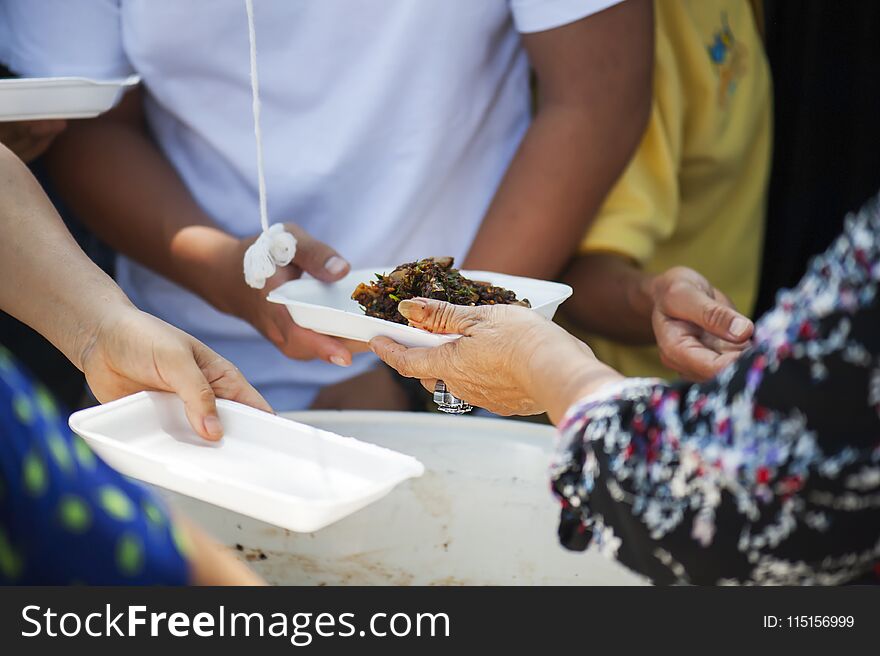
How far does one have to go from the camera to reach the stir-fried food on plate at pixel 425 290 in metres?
1.22

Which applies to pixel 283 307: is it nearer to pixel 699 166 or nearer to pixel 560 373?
pixel 560 373

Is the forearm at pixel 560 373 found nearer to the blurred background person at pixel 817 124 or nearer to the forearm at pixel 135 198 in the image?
the forearm at pixel 135 198

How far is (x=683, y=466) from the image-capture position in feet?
2.39

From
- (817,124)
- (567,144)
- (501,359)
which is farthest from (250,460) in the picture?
(817,124)

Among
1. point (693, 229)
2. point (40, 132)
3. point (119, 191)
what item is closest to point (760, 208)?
point (693, 229)

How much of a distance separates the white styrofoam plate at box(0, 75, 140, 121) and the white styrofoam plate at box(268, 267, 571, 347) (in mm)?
375

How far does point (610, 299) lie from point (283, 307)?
1.82 feet

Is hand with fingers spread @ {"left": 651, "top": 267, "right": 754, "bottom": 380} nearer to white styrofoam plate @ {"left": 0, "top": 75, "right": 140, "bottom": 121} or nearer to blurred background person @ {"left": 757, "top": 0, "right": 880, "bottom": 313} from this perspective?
blurred background person @ {"left": 757, "top": 0, "right": 880, "bottom": 313}

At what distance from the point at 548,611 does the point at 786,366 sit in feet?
1.40

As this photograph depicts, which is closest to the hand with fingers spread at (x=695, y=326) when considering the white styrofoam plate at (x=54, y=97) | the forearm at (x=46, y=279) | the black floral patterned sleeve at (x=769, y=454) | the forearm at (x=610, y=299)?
the forearm at (x=610, y=299)

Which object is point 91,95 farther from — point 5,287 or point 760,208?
point 760,208

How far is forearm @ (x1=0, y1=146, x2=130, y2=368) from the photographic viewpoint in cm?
107

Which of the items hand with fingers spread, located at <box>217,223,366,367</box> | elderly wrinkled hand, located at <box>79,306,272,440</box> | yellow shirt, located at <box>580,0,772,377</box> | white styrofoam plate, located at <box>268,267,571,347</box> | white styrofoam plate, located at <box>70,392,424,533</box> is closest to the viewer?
white styrofoam plate, located at <box>70,392,424,533</box>

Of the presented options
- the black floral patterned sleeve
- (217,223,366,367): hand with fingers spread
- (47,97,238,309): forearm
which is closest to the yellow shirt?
(217,223,366,367): hand with fingers spread
